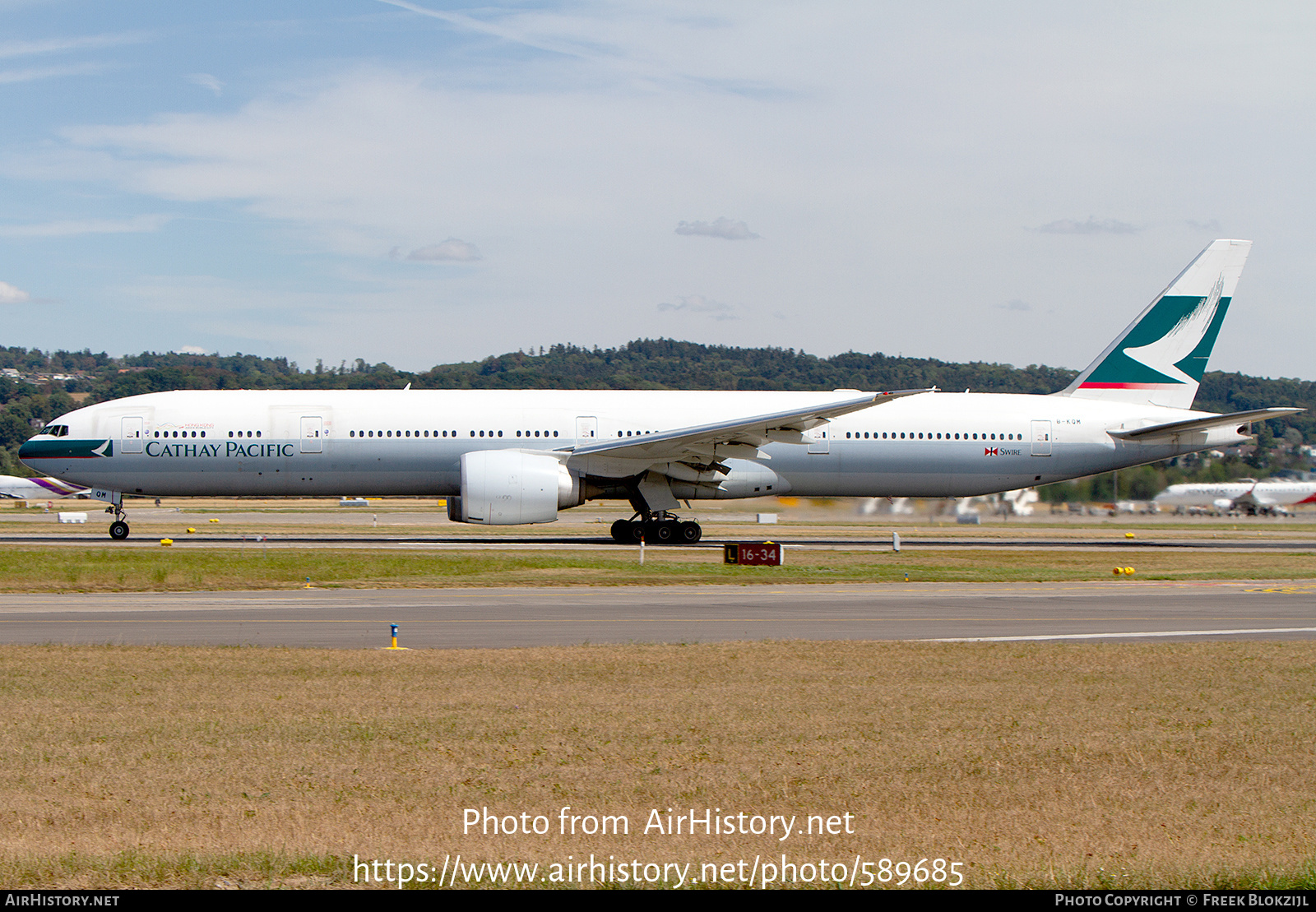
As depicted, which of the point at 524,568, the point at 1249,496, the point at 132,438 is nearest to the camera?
the point at 524,568

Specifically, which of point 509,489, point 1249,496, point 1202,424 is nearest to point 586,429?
point 509,489

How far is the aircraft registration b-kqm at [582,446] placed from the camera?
3503cm

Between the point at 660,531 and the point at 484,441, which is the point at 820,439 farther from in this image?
the point at 484,441

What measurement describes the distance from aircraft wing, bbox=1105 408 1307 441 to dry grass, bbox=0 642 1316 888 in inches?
1016

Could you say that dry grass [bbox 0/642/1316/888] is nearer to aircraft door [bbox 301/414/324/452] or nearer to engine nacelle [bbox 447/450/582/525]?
engine nacelle [bbox 447/450/582/525]

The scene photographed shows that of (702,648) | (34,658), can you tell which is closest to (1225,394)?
(702,648)

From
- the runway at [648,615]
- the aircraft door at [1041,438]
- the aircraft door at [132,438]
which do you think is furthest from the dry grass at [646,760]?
the aircraft door at [1041,438]

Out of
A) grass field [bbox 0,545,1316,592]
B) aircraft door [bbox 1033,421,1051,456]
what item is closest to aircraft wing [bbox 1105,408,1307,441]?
aircraft door [bbox 1033,421,1051,456]

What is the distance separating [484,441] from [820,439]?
429 inches

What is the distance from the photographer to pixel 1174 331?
42625 mm

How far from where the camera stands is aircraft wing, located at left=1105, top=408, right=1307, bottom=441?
123ft

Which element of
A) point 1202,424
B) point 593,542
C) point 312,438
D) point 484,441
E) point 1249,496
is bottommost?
point 1249,496

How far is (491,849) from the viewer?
7.06 metres

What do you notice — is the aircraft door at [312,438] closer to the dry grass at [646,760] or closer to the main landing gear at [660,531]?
the main landing gear at [660,531]
